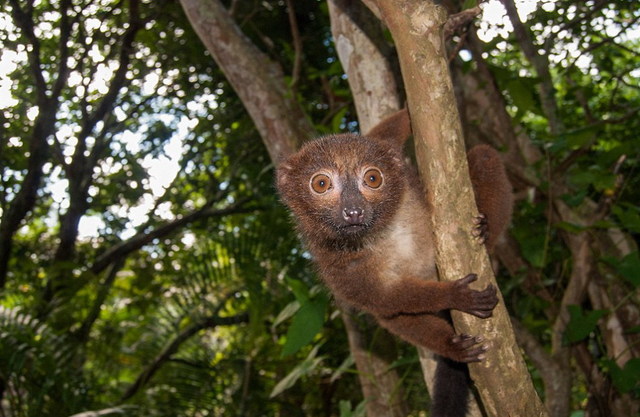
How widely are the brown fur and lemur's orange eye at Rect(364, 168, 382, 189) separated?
0.8 inches

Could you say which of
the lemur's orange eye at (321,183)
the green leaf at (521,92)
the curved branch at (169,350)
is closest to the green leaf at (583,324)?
the green leaf at (521,92)

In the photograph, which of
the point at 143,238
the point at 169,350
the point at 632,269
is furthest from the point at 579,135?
the point at 143,238

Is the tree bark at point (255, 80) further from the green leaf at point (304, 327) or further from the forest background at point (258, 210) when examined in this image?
the green leaf at point (304, 327)

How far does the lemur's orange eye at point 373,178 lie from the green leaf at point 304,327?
878 mm

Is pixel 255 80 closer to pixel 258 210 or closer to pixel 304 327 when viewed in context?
pixel 304 327

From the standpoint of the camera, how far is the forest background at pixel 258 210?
13.3ft

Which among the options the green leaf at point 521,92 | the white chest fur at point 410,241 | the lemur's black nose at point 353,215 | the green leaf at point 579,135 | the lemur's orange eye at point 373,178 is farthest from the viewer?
the green leaf at point 521,92

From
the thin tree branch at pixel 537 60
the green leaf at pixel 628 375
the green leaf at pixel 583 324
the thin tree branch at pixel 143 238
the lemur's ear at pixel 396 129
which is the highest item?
the thin tree branch at pixel 143 238

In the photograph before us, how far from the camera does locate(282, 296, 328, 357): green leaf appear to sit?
11.0 ft

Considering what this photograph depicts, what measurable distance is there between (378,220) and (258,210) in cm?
474

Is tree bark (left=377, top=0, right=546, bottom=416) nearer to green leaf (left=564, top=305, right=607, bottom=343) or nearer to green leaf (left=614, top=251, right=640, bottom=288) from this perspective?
green leaf (left=564, top=305, right=607, bottom=343)

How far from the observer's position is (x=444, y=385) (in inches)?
119

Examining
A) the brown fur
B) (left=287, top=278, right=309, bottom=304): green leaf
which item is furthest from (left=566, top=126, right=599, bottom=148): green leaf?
(left=287, top=278, right=309, bottom=304): green leaf

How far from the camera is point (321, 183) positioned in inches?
121
